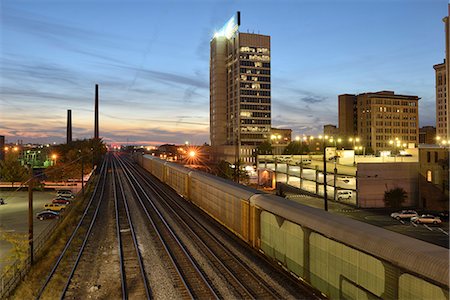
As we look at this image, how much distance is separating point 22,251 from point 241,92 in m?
123

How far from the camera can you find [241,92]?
447 ft

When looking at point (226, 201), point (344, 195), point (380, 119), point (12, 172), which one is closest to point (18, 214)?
point (226, 201)

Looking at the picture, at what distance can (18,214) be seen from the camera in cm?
3791

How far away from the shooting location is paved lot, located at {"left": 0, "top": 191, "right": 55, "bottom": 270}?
2861 cm

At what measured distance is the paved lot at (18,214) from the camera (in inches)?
1126

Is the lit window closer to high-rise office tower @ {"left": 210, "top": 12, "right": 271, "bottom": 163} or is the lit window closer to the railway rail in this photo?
the railway rail

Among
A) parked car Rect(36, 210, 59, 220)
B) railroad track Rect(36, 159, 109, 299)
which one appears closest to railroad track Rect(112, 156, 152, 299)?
railroad track Rect(36, 159, 109, 299)

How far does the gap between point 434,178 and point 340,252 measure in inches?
1563

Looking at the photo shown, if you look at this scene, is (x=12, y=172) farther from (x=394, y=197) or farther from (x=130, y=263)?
(x=394, y=197)

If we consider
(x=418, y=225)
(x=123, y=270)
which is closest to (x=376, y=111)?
(x=418, y=225)

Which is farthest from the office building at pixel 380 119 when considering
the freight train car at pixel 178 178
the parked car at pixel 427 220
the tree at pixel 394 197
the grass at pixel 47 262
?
the grass at pixel 47 262

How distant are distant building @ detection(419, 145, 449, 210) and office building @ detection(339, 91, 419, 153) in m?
109

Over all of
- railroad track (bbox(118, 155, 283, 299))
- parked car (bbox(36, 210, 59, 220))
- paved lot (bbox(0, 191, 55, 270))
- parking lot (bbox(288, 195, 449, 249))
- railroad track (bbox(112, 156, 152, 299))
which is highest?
railroad track (bbox(118, 155, 283, 299))

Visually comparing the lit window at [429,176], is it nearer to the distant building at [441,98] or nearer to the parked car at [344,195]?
the parked car at [344,195]
